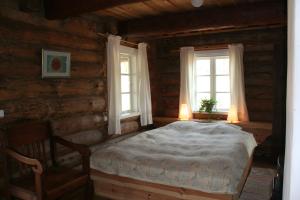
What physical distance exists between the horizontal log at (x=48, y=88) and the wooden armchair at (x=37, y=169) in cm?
38

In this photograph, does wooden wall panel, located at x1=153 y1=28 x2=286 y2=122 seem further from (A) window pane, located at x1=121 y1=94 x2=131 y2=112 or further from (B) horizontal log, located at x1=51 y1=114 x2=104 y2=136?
(B) horizontal log, located at x1=51 y1=114 x2=104 y2=136

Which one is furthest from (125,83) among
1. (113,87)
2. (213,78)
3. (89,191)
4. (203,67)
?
(89,191)

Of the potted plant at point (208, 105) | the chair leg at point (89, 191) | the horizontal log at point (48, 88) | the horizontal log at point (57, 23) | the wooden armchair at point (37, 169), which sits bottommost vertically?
the chair leg at point (89, 191)

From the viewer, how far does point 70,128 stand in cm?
350

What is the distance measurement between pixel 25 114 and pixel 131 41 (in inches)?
102

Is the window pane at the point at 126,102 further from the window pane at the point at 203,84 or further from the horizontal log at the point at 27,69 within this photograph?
the window pane at the point at 203,84

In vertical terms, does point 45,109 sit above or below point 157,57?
below

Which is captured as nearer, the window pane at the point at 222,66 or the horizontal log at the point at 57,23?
the horizontal log at the point at 57,23

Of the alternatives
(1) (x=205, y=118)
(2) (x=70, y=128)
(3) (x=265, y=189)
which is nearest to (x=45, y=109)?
(2) (x=70, y=128)

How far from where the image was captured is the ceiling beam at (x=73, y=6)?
2777 mm

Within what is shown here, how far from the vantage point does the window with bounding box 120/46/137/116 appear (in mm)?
4770

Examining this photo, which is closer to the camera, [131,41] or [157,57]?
[131,41]

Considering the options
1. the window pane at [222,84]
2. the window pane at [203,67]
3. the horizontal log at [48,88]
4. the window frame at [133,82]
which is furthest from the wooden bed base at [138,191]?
the window pane at [203,67]

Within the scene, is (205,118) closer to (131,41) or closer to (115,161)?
(131,41)
